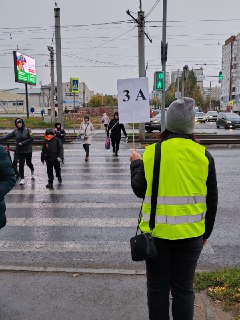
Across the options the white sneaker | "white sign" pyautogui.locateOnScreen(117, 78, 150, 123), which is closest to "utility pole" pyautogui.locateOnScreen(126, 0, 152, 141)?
the white sneaker

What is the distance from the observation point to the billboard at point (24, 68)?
36.5 meters

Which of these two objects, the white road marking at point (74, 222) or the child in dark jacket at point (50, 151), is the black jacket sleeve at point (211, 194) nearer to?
the white road marking at point (74, 222)

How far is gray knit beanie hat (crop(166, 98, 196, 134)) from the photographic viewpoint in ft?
8.09

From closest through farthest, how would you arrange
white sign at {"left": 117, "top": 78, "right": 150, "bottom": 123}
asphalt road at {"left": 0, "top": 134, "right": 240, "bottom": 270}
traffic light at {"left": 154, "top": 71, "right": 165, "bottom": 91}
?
white sign at {"left": 117, "top": 78, "right": 150, "bottom": 123}, asphalt road at {"left": 0, "top": 134, "right": 240, "bottom": 270}, traffic light at {"left": 154, "top": 71, "right": 165, "bottom": 91}

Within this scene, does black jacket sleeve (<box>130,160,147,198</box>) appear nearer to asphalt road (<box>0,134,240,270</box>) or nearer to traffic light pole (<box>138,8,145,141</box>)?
asphalt road (<box>0,134,240,270</box>)

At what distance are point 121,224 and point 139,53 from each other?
1543 cm

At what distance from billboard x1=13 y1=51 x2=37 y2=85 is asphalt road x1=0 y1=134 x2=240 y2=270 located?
1126 inches

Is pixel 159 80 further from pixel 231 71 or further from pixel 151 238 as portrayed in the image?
pixel 231 71

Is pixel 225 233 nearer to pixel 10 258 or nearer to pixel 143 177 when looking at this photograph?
pixel 10 258

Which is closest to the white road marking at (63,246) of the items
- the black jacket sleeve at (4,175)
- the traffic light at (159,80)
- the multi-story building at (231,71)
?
the black jacket sleeve at (4,175)

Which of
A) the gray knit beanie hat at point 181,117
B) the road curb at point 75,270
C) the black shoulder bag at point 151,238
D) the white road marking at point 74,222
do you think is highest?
the gray knit beanie hat at point 181,117

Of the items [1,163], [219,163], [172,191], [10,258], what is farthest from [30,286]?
[219,163]

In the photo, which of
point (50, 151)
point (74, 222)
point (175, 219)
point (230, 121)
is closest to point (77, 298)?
point (175, 219)

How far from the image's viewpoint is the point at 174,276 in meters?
2.54
